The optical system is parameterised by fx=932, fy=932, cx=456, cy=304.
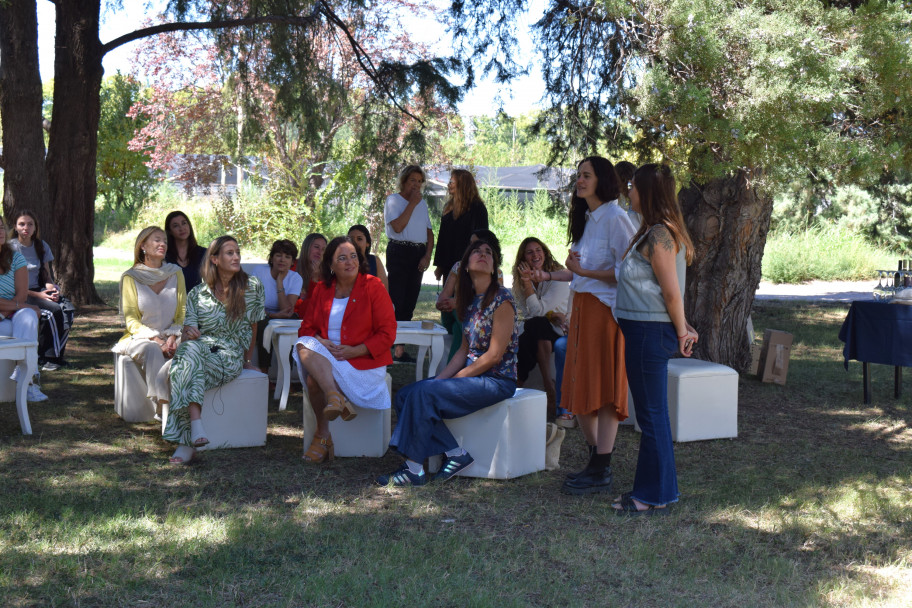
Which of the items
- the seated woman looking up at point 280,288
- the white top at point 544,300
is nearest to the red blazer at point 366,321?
the white top at point 544,300

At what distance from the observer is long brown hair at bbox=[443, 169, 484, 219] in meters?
7.00

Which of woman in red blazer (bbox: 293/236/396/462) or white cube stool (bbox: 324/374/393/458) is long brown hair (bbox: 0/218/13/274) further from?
white cube stool (bbox: 324/374/393/458)

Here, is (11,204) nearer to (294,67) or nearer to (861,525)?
(294,67)

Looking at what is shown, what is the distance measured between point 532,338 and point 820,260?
47.3 feet

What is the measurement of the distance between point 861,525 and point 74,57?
29.4 feet

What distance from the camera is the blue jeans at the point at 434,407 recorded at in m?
4.55

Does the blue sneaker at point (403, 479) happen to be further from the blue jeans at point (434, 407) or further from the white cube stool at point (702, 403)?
the white cube stool at point (702, 403)

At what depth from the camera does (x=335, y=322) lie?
203 inches

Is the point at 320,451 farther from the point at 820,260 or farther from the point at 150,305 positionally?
the point at 820,260

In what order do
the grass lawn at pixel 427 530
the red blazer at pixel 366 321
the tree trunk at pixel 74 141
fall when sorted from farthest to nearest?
the tree trunk at pixel 74 141 → the red blazer at pixel 366 321 → the grass lawn at pixel 427 530

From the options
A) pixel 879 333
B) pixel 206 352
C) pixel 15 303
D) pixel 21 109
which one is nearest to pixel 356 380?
pixel 206 352

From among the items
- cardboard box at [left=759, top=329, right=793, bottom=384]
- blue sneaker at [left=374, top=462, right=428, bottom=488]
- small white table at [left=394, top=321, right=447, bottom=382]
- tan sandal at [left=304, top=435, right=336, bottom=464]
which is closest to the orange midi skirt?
blue sneaker at [left=374, top=462, right=428, bottom=488]

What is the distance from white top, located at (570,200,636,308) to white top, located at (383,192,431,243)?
10.2ft

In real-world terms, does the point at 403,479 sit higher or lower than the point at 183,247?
lower
